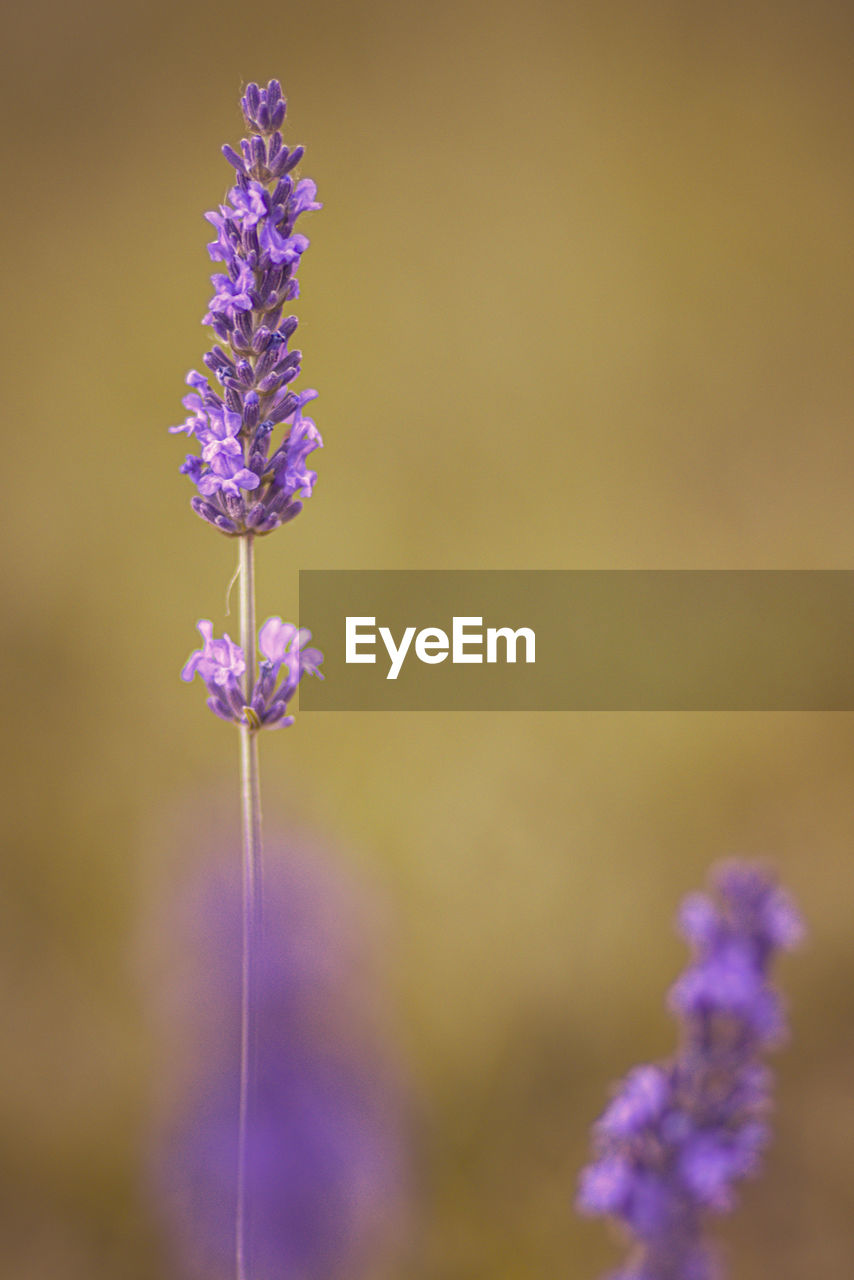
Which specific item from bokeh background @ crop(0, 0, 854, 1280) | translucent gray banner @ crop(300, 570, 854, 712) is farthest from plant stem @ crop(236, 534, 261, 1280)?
translucent gray banner @ crop(300, 570, 854, 712)

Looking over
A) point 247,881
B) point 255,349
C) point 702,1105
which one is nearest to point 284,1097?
point 247,881

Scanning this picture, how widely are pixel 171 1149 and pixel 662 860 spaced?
158 centimetres

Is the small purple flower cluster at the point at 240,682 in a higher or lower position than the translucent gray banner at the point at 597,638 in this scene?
lower

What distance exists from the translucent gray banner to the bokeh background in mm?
73

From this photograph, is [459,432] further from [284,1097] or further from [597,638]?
[284,1097]

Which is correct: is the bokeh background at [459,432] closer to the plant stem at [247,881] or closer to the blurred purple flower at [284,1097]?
the blurred purple flower at [284,1097]

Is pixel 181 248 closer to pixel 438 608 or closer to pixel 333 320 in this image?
pixel 333 320

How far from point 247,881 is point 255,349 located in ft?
1.25

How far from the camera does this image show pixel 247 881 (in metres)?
0.61

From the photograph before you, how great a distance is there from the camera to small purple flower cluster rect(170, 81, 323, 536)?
68cm

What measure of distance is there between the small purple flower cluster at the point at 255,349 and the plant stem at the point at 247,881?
0.16ft

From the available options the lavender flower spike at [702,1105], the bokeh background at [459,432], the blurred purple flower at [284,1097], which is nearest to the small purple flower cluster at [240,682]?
the blurred purple flower at [284,1097]

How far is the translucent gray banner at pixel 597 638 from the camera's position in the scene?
2.56m

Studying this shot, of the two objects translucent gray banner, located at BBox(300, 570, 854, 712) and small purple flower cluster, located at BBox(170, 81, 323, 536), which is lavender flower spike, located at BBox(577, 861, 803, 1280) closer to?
small purple flower cluster, located at BBox(170, 81, 323, 536)
